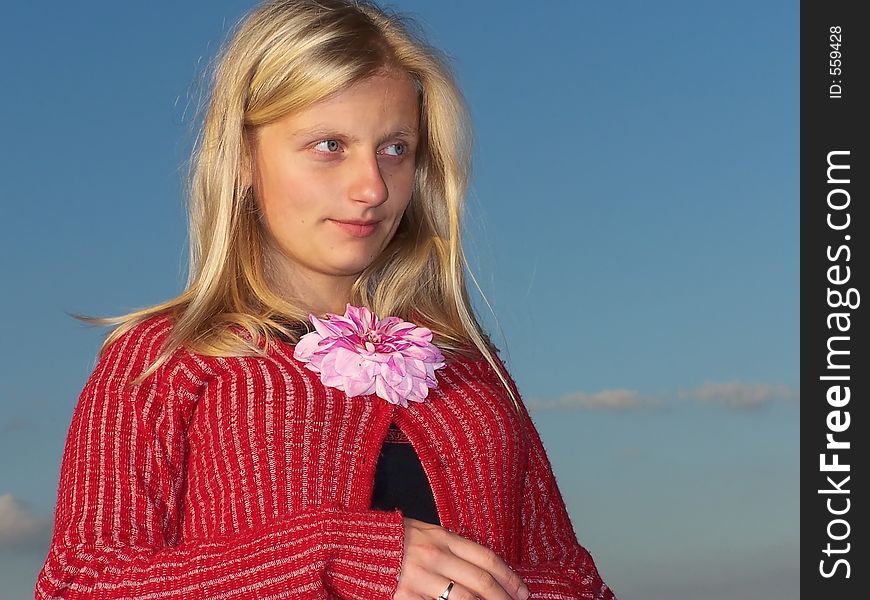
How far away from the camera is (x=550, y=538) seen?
2.64 metres

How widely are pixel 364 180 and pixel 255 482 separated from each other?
595 millimetres

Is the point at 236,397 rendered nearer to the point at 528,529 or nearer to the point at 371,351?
the point at 371,351

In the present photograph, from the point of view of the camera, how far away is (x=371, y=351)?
2.44 m

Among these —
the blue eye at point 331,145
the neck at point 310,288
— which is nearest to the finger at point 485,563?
the neck at point 310,288

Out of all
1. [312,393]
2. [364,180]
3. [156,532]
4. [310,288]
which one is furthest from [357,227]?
[156,532]

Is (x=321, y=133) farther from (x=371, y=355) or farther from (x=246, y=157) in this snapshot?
(x=371, y=355)

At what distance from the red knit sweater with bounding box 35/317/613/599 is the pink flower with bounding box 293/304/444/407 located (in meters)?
0.03

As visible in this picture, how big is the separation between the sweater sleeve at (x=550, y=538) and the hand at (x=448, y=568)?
0.74 feet

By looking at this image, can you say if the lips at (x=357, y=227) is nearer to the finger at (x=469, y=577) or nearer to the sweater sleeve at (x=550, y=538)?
the sweater sleeve at (x=550, y=538)

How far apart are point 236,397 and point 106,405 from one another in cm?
23

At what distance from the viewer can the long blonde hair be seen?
2445 mm

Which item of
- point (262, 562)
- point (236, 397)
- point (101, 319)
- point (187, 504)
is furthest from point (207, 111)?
point (262, 562)

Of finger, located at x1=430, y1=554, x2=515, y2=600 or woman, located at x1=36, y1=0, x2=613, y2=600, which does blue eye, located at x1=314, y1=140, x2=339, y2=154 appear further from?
finger, located at x1=430, y1=554, x2=515, y2=600
